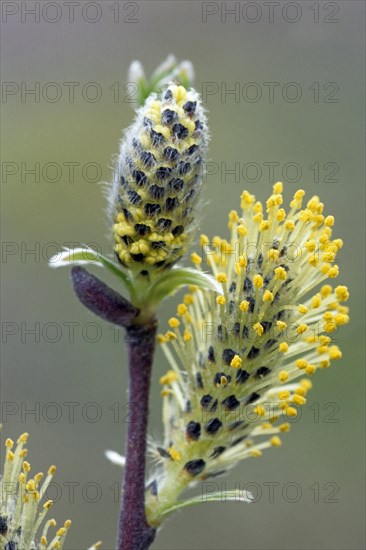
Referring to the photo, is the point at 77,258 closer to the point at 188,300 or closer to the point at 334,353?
the point at 188,300

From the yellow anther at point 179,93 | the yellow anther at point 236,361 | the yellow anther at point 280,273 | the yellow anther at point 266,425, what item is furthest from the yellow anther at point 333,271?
the yellow anther at point 179,93

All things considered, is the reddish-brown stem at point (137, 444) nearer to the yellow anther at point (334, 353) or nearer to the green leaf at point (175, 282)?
the green leaf at point (175, 282)

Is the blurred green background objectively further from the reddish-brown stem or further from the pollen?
the reddish-brown stem

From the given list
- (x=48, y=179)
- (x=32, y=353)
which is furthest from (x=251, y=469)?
(x=48, y=179)

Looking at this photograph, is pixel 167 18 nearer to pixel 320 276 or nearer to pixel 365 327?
pixel 365 327

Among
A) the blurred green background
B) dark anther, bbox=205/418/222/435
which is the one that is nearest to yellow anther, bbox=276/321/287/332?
dark anther, bbox=205/418/222/435

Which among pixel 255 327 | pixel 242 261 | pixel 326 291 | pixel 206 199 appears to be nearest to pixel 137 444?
pixel 255 327
